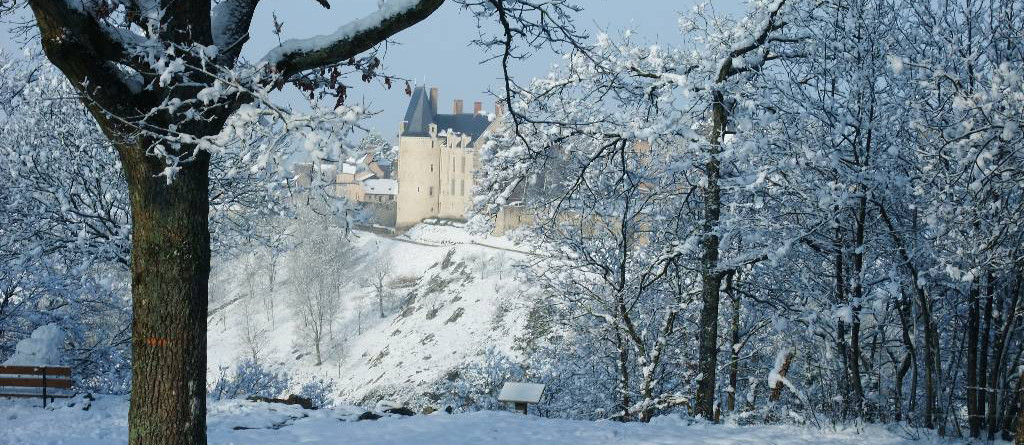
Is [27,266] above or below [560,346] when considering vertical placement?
above

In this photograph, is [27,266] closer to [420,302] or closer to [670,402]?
[670,402]

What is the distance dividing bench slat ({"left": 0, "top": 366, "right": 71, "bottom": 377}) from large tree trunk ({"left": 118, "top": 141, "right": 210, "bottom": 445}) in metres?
8.54

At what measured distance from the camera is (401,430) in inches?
366

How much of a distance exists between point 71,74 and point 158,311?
4.74 feet

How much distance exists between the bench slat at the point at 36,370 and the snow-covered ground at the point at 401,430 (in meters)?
0.88

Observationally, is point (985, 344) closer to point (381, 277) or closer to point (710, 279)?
point (710, 279)

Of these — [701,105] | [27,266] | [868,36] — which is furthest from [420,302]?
[868,36]

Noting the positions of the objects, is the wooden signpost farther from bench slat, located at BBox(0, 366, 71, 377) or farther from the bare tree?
the bare tree

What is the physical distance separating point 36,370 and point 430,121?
68.9 m

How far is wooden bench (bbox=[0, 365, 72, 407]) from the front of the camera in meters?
11.9

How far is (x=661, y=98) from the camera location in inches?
412

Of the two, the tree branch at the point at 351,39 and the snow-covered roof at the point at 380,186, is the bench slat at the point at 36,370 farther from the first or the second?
the snow-covered roof at the point at 380,186

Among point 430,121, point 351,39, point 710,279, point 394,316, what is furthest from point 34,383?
point 430,121

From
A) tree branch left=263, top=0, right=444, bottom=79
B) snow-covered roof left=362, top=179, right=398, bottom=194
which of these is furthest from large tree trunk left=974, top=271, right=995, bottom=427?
snow-covered roof left=362, top=179, right=398, bottom=194
